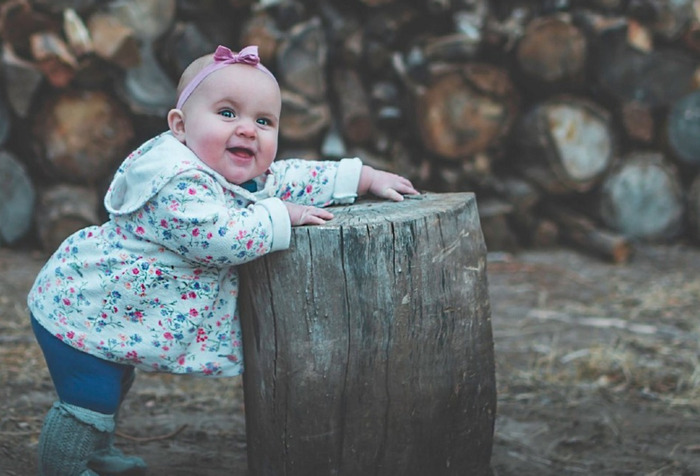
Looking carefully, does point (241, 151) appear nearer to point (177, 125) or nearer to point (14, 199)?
point (177, 125)

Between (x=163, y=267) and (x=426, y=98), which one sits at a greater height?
(x=426, y=98)

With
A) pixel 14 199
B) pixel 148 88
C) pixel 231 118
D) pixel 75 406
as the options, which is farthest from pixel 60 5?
pixel 75 406

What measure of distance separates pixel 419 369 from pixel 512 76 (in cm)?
333

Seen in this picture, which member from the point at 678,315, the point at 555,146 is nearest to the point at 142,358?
the point at 678,315

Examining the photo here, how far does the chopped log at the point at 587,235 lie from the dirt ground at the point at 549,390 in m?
0.26

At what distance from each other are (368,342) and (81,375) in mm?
729

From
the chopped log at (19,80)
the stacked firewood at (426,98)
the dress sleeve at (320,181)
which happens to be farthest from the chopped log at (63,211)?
the dress sleeve at (320,181)

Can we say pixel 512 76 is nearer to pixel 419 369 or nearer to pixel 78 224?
pixel 78 224

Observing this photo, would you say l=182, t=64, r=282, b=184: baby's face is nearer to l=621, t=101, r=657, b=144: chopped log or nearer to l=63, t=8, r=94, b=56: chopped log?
l=63, t=8, r=94, b=56: chopped log

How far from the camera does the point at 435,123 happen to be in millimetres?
4969

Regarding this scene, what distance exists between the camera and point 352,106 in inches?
191

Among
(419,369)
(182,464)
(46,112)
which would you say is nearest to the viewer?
(419,369)

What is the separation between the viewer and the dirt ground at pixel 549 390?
2787 mm

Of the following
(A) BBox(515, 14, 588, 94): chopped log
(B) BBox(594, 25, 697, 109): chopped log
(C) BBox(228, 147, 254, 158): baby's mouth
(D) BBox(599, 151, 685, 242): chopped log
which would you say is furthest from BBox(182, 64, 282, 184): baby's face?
(D) BBox(599, 151, 685, 242): chopped log
